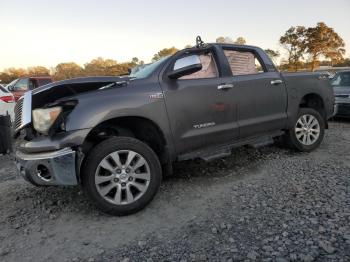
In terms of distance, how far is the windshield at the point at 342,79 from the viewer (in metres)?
8.78

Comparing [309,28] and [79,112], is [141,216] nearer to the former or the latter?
[79,112]

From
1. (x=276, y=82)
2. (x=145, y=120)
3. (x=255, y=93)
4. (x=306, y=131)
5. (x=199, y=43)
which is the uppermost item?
(x=199, y=43)

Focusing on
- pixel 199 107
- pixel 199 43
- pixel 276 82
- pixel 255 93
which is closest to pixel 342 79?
pixel 276 82

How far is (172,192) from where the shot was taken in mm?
3770

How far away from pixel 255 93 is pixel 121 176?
2164 mm

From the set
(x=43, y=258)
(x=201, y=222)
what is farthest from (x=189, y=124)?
(x=43, y=258)

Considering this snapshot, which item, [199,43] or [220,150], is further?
[199,43]

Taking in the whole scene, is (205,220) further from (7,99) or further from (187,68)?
(7,99)

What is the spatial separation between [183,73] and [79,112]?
1.19 m

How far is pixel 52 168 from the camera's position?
2.93 m

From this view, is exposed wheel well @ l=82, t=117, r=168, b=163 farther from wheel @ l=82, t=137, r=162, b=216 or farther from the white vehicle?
the white vehicle

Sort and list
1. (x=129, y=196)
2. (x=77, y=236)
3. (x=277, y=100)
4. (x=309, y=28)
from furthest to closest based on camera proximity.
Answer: (x=309, y=28), (x=277, y=100), (x=129, y=196), (x=77, y=236)

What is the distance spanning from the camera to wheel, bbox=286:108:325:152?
487 cm

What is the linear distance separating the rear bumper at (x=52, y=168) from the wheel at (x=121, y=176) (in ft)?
0.47
